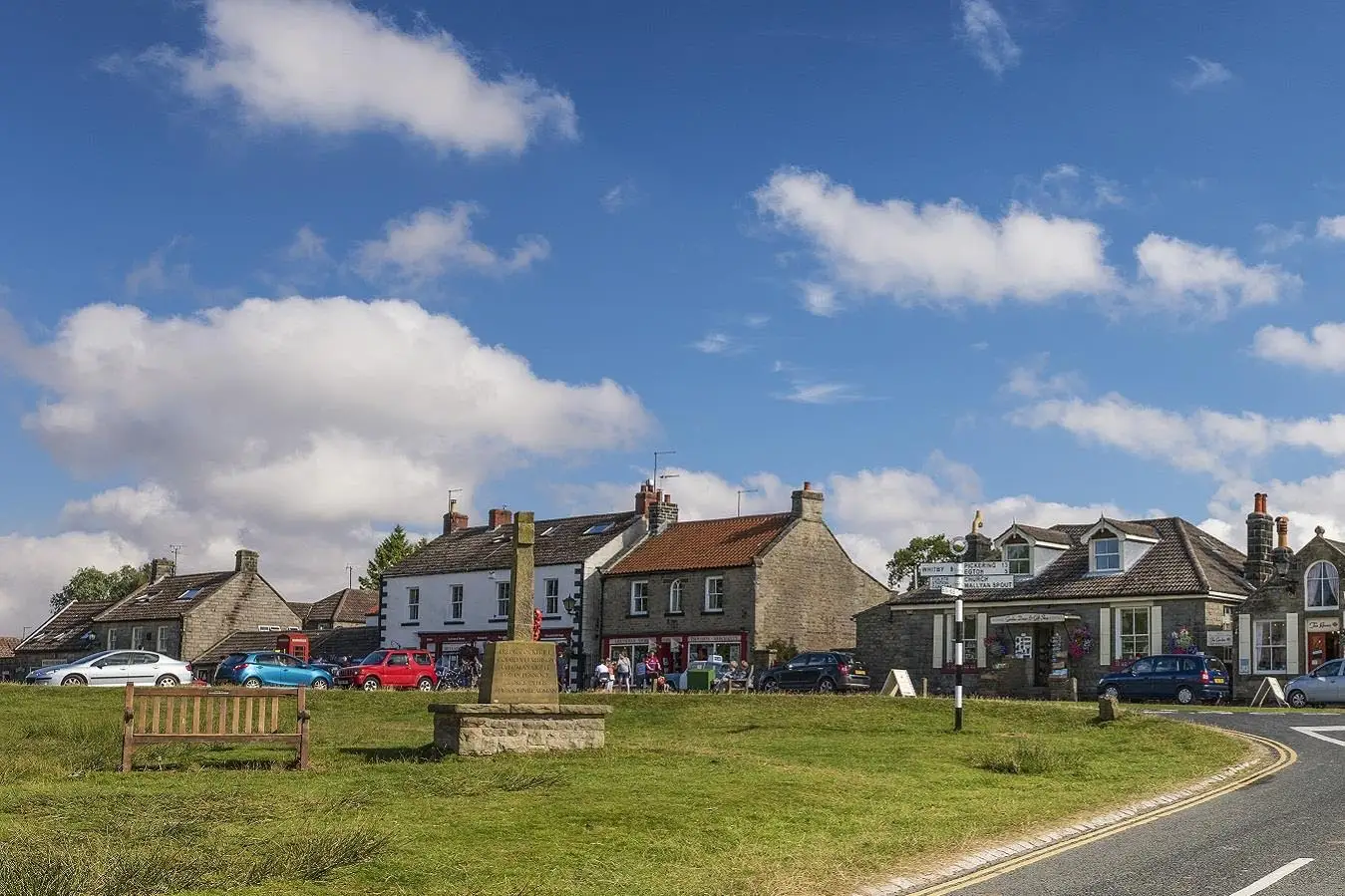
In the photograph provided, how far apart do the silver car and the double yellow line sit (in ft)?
112

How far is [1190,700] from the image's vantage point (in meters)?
40.2

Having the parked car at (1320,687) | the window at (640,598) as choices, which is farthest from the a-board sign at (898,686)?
the window at (640,598)

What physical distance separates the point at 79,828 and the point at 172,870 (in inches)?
89.3

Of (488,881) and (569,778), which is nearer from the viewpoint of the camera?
(488,881)

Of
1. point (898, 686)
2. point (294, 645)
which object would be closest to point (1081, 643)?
point (898, 686)

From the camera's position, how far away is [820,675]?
147 ft

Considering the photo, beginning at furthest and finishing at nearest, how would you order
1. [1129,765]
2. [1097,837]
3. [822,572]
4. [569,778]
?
[822,572], [1129,765], [569,778], [1097,837]

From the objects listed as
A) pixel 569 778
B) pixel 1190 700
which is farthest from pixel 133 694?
pixel 1190 700

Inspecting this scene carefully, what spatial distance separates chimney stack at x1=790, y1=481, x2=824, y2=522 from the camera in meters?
59.2

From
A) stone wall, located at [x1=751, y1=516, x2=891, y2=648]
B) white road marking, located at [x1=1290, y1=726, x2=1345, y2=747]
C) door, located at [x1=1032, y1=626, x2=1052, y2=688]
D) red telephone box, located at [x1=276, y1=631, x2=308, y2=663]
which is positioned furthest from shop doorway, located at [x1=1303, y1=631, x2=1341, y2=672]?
red telephone box, located at [x1=276, y1=631, x2=308, y2=663]

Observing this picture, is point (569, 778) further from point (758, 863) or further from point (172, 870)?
point (172, 870)

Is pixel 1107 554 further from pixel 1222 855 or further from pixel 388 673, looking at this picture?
pixel 1222 855

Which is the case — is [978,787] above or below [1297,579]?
below

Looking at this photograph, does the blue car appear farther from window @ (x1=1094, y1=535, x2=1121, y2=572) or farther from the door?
window @ (x1=1094, y1=535, x2=1121, y2=572)
